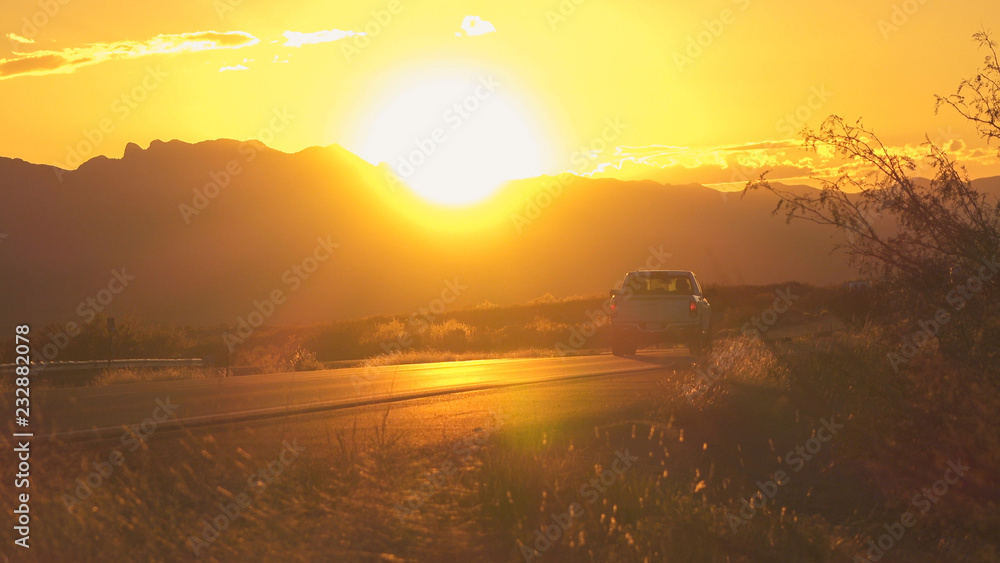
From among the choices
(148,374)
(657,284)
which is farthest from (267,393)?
(657,284)

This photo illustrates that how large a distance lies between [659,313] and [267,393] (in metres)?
11.5

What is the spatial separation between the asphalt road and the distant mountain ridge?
78.1 m

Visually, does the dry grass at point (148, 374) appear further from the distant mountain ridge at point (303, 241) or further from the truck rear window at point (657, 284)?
the distant mountain ridge at point (303, 241)

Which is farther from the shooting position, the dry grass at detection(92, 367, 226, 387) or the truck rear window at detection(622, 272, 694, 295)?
the truck rear window at detection(622, 272, 694, 295)

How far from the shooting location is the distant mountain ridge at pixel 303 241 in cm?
10362

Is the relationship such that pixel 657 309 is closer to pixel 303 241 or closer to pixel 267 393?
pixel 267 393

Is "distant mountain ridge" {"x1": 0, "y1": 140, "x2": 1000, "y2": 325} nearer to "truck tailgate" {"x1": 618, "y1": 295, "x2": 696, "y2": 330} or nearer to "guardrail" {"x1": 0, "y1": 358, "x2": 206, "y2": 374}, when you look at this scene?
"guardrail" {"x1": 0, "y1": 358, "x2": 206, "y2": 374}

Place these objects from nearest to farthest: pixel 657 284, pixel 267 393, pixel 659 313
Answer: pixel 267 393 < pixel 659 313 < pixel 657 284

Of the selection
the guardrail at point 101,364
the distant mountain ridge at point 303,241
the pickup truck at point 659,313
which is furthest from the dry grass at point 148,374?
the distant mountain ridge at point 303,241

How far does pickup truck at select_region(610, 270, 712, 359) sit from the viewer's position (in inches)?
930

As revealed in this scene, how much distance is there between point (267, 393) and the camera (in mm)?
14953

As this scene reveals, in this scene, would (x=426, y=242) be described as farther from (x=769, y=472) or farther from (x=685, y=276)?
(x=769, y=472)

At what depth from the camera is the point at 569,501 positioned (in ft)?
24.1

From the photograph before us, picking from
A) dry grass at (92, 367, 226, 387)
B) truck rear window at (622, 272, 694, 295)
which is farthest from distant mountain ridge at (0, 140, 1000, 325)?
dry grass at (92, 367, 226, 387)
